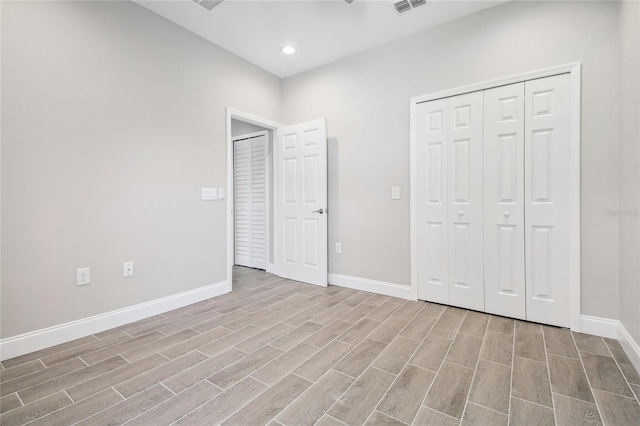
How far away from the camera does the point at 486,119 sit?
8.54 feet

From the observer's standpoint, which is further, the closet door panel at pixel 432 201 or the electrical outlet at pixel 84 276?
the closet door panel at pixel 432 201

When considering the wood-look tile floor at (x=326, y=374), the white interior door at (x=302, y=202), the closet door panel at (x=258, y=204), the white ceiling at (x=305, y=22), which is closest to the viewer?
the wood-look tile floor at (x=326, y=374)

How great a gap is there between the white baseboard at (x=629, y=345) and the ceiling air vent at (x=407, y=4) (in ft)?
9.75

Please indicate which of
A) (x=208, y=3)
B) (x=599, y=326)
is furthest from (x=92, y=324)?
(x=599, y=326)

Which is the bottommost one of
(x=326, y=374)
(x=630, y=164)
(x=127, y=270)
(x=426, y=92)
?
(x=326, y=374)

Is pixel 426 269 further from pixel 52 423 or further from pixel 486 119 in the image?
pixel 52 423

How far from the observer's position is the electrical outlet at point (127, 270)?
8.12ft

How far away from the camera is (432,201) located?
290cm

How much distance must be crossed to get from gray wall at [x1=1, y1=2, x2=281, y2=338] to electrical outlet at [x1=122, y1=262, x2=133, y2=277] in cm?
4

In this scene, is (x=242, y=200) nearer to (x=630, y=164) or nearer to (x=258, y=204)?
(x=258, y=204)

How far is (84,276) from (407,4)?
139 inches

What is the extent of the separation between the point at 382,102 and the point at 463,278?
6.72ft

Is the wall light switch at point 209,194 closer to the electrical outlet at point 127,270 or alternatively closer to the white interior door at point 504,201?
the electrical outlet at point 127,270

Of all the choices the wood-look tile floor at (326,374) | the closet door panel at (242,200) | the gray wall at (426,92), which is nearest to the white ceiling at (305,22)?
the gray wall at (426,92)
